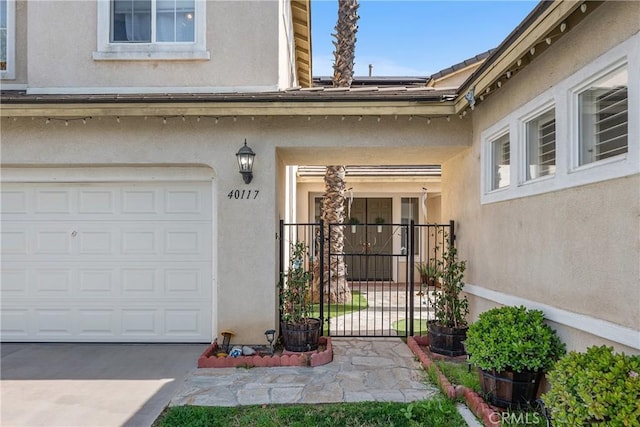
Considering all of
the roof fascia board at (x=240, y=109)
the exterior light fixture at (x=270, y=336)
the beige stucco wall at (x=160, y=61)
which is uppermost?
the beige stucco wall at (x=160, y=61)

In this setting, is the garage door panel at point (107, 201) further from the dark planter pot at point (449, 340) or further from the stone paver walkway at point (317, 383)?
the dark planter pot at point (449, 340)

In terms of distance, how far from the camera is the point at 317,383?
6035 millimetres

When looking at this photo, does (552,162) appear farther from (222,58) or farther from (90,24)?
(90,24)

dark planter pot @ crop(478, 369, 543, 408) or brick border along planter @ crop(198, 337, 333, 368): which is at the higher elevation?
dark planter pot @ crop(478, 369, 543, 408)

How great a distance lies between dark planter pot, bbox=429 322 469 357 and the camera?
6.95 metres

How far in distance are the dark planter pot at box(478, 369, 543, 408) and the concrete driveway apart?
3901 millimetres

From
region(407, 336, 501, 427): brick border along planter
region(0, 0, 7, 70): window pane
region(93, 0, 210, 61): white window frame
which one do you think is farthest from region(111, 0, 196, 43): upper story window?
region(407, 336, 501, 427): brick border along planter

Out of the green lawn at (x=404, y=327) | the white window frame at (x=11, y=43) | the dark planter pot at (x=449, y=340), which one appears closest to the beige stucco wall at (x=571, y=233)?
the dark planter pot at (x=449, y=340)

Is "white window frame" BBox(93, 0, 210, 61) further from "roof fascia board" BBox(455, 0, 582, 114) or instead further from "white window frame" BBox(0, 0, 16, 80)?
"roof fascia board" BBox(455, 0, 582, 114)

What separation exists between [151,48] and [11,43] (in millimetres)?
3001

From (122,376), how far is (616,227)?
6.42 m

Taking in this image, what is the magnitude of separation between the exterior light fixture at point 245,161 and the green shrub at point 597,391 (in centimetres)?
520

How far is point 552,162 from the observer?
16.6ft

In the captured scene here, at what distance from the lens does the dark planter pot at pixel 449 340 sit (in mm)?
6949
